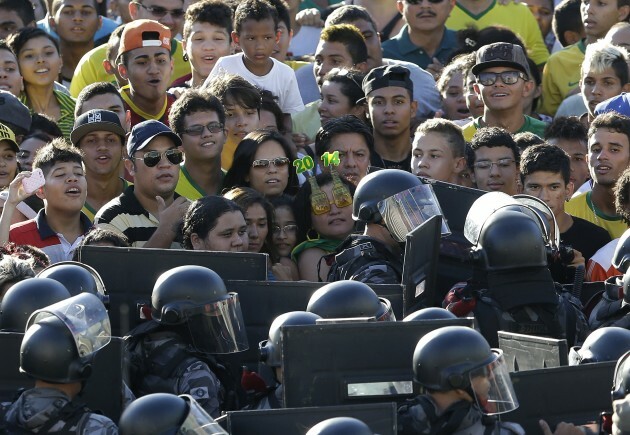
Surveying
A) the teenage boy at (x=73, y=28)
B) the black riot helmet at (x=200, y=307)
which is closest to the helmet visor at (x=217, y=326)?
the black riot helmet at (x=200, y=307)

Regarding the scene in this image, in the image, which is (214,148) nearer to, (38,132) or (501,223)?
(38,132)

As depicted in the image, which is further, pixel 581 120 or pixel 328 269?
pixel 581 120

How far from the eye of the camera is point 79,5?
544 inches

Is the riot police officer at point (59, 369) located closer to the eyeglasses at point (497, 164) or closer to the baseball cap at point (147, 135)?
the baseball cap at point (147, 135)

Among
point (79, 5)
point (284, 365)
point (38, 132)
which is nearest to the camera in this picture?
point (284, 365)

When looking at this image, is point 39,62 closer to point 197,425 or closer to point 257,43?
point 257,43

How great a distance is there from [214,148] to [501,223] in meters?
2.88

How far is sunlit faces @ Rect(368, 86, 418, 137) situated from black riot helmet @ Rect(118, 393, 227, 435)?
526 cm

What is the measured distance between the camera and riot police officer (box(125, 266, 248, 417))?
813 centimetres

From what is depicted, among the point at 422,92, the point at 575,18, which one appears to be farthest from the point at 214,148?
the point at 575,18

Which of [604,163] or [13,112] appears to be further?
[13,112]

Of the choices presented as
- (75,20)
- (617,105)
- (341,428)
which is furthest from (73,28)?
(341,428)

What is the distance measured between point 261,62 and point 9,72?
195 centimetres

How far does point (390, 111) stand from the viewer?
11.8 meters
